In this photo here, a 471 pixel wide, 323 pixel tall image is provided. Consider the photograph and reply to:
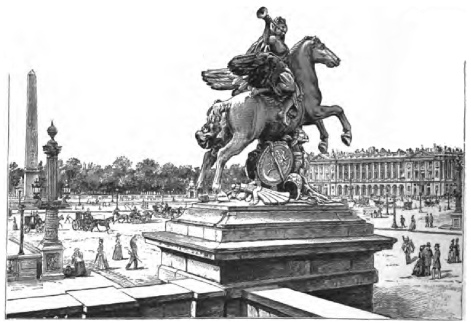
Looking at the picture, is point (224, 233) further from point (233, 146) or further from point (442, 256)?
point (442, 256)

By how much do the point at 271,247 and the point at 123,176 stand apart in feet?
11.2

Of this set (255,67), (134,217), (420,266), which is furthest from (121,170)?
(420,266)

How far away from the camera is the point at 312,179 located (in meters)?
6.16

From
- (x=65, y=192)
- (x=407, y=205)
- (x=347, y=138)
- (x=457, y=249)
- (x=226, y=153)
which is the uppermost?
(x=347, y=138)

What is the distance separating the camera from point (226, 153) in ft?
12.6

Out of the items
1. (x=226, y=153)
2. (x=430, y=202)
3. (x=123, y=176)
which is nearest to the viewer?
(x=226, y=153)

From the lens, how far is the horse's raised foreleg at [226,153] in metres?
3.85

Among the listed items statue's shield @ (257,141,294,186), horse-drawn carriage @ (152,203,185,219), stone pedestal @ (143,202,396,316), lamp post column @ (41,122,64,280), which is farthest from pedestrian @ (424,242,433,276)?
lamp post column @ (41,122,64,280)

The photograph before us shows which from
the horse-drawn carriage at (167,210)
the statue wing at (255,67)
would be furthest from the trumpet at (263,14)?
the horse-drawn carriage at (167,210)

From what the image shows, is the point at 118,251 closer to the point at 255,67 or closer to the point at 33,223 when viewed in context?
the point at 33,223

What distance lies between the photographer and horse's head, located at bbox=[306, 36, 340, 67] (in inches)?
171

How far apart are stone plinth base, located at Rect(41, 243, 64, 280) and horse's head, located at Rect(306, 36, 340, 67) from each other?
417 centimetres

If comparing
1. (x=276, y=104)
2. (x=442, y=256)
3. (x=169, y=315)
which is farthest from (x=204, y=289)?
(x=442, y=256)

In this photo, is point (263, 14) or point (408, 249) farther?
point (408, 249)
